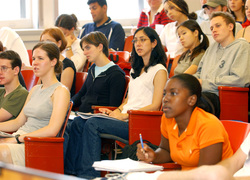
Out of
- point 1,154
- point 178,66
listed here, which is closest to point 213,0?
point 178,66

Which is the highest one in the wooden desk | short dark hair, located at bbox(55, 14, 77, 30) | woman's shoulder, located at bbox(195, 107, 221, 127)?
short dark hair, located at bbox(55, 14, 77, 30)

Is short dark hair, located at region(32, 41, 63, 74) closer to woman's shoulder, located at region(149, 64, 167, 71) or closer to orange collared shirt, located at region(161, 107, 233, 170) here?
woman's shoulder, located at region(149, 64, 167, 71)

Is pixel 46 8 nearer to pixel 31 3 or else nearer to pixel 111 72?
pixel 31 3

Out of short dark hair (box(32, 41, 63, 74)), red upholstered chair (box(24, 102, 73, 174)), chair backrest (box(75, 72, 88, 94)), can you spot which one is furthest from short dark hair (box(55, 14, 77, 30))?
red upholstered chair (box(24, 102, 73, 174))

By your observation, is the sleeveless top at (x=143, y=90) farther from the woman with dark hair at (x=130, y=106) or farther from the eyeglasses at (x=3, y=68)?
the eyeglasses at (x=3, y=68)

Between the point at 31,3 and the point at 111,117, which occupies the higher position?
the point at 31,3

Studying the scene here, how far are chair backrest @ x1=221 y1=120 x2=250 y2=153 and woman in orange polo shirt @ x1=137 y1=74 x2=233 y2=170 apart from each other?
60 millimetres

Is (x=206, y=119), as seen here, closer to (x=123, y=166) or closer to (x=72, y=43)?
(x=123, y=166)

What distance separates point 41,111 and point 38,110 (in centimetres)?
2

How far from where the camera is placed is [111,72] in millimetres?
3484

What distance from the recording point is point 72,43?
4891 millimetres

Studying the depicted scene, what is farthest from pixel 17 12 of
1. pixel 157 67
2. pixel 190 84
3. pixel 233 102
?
pixel 190 84

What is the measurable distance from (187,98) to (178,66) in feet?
5.39

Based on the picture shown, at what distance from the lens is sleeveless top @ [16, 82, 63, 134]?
2674 mm
